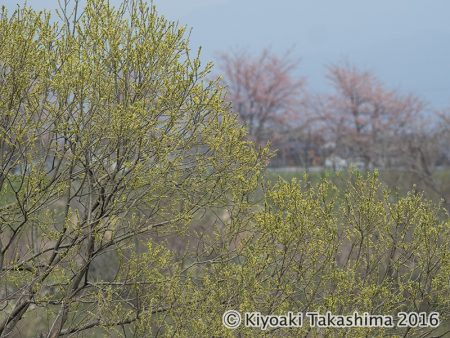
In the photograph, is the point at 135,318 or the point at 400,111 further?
the point at 400,111

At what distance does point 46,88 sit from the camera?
7207 millimetres

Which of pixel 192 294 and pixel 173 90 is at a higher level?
pixel 173 90

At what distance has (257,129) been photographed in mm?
48438

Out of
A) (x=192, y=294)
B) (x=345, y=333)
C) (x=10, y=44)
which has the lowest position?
(x=345, y=333)

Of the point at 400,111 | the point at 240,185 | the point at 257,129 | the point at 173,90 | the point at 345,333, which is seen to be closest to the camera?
the point at 345,333

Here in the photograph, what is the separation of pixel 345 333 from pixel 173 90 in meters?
2.78

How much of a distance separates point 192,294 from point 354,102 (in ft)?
157

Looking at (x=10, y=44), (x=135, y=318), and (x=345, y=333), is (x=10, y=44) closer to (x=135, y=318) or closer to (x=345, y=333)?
(x=135, y=318)

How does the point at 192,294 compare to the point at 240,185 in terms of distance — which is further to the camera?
the point at 240,185

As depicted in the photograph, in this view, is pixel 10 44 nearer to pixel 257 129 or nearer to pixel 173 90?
pixel 173 90

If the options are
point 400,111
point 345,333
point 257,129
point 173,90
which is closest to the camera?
point 345,333

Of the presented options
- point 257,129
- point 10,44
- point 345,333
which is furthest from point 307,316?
point 257,129

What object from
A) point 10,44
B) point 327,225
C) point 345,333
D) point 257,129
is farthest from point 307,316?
point 257,129

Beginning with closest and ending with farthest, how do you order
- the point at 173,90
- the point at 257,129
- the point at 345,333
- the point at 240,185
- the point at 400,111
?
the point at 345,333
the point at 173,90
the point at 240,185
the point at 257,129
the point at 400,111
